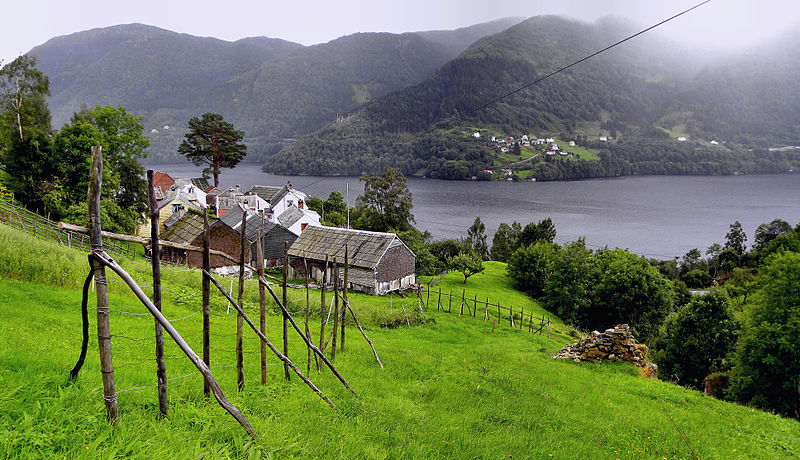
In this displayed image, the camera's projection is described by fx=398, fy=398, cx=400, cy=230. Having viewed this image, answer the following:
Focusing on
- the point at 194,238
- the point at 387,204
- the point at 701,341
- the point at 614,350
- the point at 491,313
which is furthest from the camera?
the point at 387,204

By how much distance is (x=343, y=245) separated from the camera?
41.4 m

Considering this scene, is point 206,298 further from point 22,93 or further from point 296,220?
point 296,220

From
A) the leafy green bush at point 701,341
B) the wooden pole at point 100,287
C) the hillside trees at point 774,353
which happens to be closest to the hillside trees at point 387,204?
the leafy green bush at point 701,341

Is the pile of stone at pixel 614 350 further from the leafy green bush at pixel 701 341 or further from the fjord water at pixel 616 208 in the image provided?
the fjord water at pixel 616 208

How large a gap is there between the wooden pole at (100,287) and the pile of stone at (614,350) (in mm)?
17842

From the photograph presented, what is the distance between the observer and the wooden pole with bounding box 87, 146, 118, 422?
4.79 m

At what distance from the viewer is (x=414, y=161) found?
19525 cm

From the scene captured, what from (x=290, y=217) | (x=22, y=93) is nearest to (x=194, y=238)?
(x=290, y=217)

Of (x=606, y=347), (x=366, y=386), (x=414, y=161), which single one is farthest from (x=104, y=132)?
(x=414, y=161)

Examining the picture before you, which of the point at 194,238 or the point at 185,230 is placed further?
the point at 185,230

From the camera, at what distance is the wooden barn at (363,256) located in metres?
39.6

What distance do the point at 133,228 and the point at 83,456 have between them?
38.4 m

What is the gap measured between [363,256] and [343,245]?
→ 9.15 ft

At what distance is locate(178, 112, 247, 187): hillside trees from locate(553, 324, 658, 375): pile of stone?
62.5 metres
